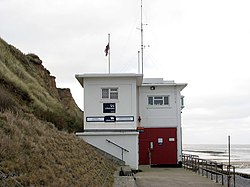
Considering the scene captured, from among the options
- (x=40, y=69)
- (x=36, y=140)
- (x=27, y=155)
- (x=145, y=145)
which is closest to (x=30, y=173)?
(x=27, y=155)

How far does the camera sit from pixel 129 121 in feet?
79.7

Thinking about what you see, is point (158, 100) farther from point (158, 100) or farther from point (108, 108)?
point (108, 108)

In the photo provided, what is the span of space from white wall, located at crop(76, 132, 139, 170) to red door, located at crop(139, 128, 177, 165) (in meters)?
3.43

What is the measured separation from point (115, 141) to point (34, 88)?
16.9 metres

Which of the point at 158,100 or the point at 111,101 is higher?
the point at 158,100

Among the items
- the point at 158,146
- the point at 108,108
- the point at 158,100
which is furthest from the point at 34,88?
the point at 108,108

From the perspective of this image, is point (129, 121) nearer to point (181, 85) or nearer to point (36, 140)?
point (181, 85)

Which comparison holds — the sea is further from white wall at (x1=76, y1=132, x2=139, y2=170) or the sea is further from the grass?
the grass

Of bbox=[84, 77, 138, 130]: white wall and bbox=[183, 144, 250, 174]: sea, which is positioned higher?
bbox=[84, 77, 138, 130]: white wall

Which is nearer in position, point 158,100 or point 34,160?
point 34,160

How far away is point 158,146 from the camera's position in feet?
88.7

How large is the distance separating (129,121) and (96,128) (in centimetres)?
189

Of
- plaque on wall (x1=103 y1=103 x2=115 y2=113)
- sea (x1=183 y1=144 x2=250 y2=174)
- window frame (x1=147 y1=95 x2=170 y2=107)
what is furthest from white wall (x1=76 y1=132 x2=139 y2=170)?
sea (x1=183 y1=144 x2=250 y2=174)

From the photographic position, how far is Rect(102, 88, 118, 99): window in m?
24.6
